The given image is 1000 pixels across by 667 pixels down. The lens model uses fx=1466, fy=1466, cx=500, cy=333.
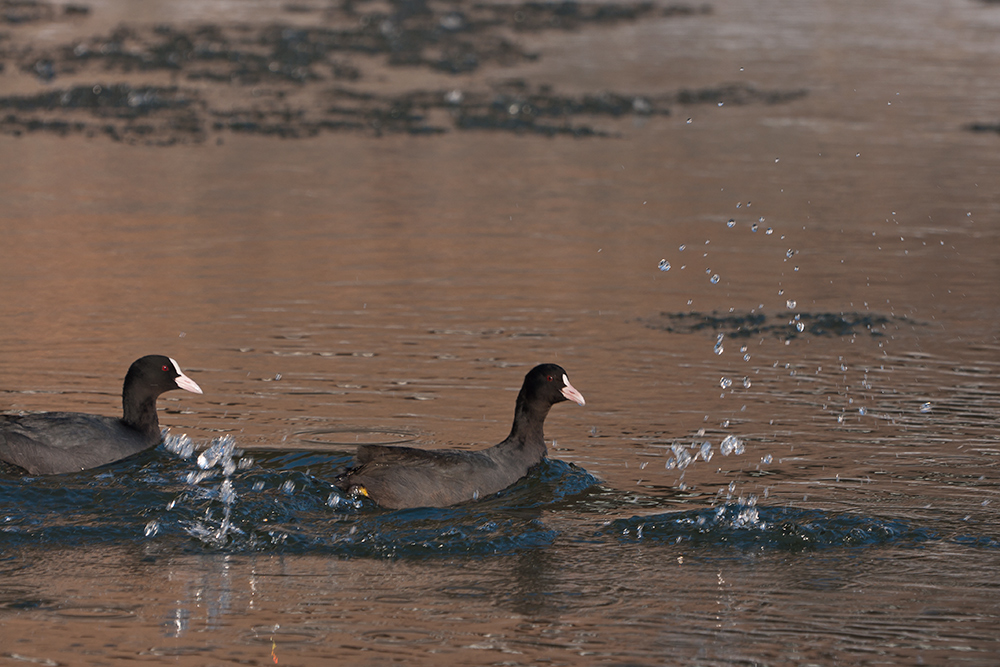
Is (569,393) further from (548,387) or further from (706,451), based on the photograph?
(706,451)

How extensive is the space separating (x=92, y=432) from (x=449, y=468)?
8.17 feet

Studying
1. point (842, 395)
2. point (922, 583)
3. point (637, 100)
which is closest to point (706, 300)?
point (842, 395)

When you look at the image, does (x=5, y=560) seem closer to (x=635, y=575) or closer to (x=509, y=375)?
(x=635, y=575)

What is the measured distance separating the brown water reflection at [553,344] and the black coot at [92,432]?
0.42 meters

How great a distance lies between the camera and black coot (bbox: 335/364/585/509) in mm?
8906

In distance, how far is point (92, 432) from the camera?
32.0 ft

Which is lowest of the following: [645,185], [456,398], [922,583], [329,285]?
[922,583]

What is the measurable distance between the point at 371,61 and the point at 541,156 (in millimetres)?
9318

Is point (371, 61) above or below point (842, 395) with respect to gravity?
above

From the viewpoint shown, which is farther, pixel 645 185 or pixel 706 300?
pixel 645 185

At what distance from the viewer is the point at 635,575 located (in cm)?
779

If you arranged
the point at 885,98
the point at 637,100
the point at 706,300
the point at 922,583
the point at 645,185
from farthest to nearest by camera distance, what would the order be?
the point at 885,98, the point at 637,100, the point at 645,185, the point at 706,300, the point at 922,583

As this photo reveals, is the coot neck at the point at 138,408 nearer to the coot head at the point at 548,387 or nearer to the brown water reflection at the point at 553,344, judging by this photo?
the brown water reflection at the point at 553,344

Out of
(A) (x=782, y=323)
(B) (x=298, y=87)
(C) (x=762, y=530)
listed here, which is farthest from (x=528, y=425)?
(B) (x=298, y=87)
